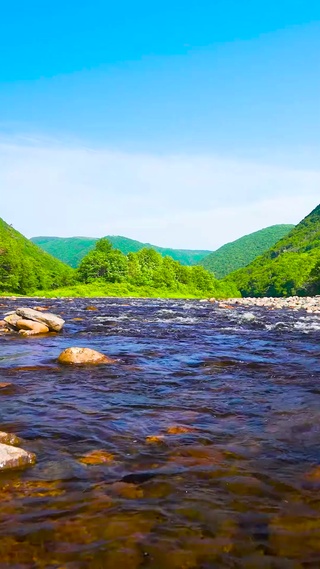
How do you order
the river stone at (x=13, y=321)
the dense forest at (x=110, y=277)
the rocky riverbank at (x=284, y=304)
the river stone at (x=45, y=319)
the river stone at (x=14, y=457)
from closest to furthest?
the river stone at (x=14, y=457) < the river stone at (x=45, y=319) < the river stone at (x=13, y=321) < the rocky riverbank at (x=284, y=304) < the dense forest at (x=110, y=277)

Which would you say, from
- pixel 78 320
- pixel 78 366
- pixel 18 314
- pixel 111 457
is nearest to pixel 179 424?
pixel 111 457

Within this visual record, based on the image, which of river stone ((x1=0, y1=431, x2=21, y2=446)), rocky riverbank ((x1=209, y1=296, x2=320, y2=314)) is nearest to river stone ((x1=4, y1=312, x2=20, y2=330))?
river stone ((x1=0, y1=431, x2=21, y2=446))

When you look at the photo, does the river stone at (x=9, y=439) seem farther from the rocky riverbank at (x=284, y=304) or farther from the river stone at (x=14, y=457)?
the rocky riverbank at (x=284, y=304)

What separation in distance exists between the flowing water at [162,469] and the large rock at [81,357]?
0.53 m

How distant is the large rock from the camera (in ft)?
42.0

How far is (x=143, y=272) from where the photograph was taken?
373 ft

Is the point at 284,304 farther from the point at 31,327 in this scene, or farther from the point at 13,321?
the point at 13,321

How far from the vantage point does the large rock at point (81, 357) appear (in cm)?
1280

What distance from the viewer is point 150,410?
27.6 feet

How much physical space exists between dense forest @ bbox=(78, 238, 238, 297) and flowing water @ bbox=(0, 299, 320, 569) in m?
92.4

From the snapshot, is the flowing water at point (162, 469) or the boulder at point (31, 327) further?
the boulder at point (31, 327)

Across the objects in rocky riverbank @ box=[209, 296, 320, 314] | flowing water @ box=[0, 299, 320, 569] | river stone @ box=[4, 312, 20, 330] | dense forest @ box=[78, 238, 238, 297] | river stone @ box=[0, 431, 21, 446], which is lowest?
rocky riverbank @ box=[209, 296, 320, 314]

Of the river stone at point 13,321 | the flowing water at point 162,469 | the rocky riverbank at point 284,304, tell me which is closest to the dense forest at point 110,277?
the rocky riverbank at point 284,304

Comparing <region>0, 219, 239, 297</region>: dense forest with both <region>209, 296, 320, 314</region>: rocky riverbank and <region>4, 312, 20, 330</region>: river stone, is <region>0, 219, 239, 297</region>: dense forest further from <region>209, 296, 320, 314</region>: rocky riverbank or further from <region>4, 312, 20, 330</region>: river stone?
<region>4, 312, 20, 330</region>: river stone
